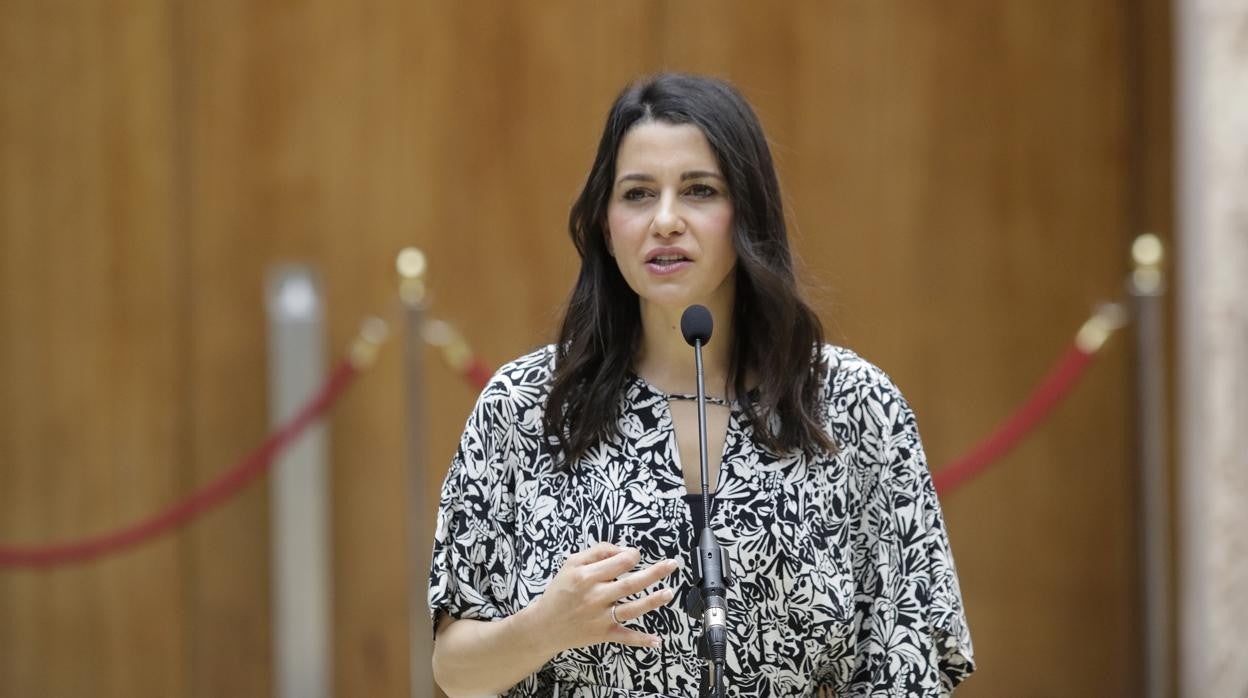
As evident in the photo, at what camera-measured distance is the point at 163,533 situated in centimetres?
552

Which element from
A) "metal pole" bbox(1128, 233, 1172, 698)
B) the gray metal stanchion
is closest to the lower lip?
the gray metal stanchion

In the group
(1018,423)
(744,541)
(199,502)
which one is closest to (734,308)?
(744,541)

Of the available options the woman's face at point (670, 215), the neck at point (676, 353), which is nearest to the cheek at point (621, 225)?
the woman's face at point (670, 215)

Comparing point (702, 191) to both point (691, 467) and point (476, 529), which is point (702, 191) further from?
point (476, 529)

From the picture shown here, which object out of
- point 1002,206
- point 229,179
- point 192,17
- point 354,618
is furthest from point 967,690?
point 192,17

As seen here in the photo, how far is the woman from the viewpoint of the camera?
2.28 m

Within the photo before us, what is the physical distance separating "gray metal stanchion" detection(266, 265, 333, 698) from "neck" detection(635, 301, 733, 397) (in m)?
2.88

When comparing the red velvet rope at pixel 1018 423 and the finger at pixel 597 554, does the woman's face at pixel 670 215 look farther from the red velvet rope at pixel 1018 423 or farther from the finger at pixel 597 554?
the red velvet rope at pixel 1018 423

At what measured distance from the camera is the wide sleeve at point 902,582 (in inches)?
91.7

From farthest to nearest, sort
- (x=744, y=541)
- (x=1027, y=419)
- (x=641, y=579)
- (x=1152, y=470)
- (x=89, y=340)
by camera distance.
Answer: (x=89, y=340) < (x=1152, y=470) < (x=1027, y=419) < (x=744, y=541) < (x=641, y=579)

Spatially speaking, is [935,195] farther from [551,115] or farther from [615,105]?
[615,105]

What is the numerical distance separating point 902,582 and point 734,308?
482 millimetres

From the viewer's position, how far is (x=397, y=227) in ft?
18.3

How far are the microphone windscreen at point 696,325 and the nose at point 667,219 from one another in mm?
151
